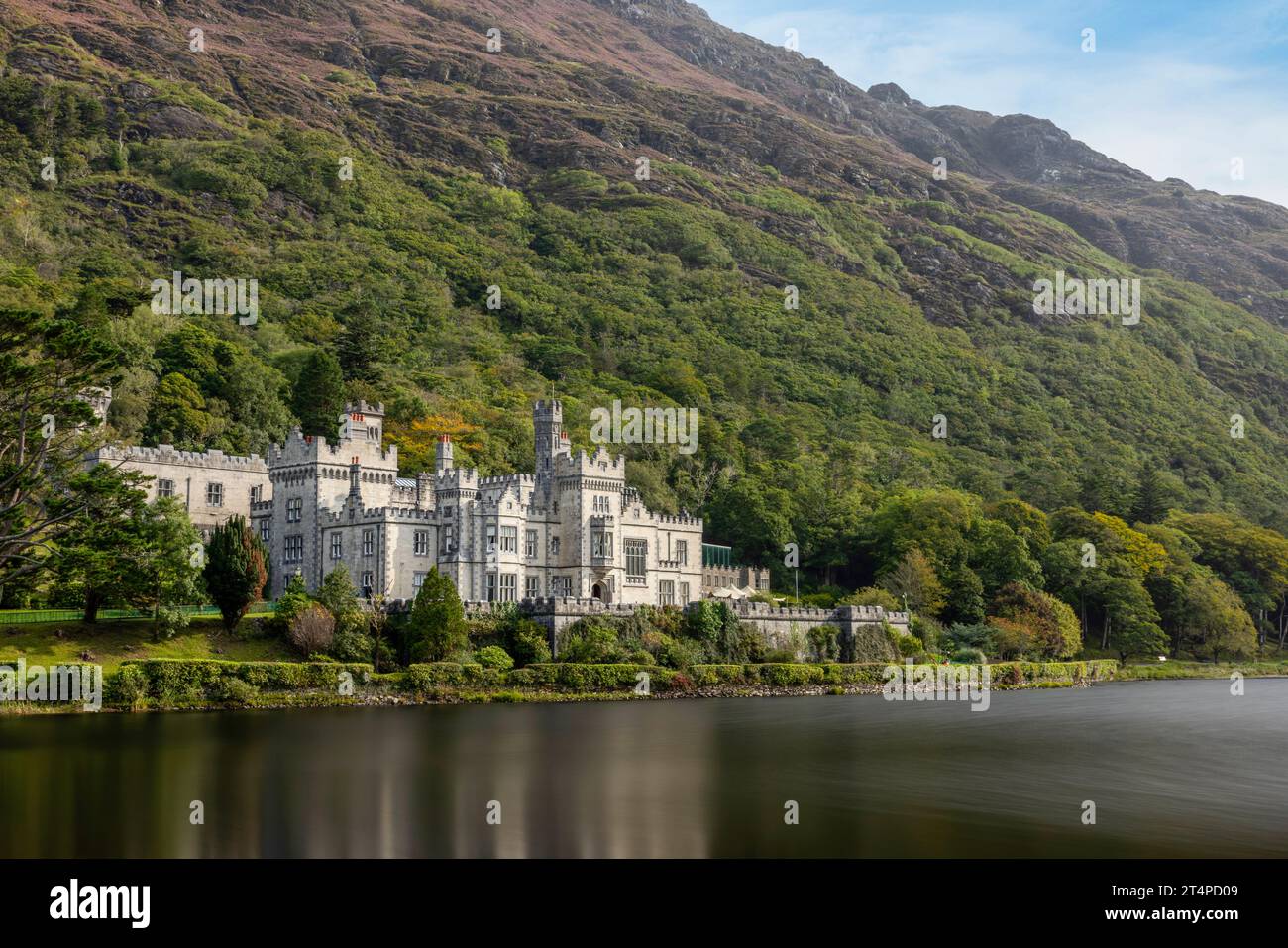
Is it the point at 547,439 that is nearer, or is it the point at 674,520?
the point at 547,439

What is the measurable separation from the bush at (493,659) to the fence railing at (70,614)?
11.6 metres

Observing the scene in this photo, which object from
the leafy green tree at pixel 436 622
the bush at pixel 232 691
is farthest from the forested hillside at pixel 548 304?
the bush at pixel 232 691

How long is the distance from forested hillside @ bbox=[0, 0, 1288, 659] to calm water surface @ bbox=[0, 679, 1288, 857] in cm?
3506

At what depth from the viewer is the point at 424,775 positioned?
36.3m

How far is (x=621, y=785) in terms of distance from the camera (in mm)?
36125

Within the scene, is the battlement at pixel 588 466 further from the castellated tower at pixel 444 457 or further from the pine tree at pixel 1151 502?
the pine tree at pixel 1151 502

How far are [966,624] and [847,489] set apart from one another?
79.5ft

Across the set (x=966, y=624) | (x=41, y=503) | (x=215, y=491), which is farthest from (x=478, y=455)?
(x=41, y=503)

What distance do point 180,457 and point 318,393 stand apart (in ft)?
76.2

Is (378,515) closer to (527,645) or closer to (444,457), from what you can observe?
(444,457)

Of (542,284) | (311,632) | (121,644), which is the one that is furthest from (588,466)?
(542,284)

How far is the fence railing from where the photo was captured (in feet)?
Answer: 186

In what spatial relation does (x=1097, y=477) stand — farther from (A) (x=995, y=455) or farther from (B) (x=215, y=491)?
(B) (x=215, y=491)

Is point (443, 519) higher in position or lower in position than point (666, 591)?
higher
